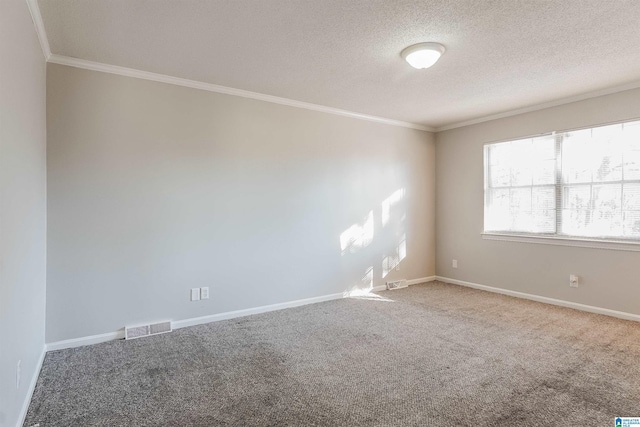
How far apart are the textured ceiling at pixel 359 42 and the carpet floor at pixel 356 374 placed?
8.28 ft

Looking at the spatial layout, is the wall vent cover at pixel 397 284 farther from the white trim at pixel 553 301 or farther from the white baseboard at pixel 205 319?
the white trim at pixel 553 301

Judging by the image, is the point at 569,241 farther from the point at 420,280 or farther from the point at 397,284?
the point at 397,284

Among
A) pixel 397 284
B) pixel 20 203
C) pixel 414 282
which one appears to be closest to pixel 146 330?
pixel 20 203

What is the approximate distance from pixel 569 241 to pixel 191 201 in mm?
4434

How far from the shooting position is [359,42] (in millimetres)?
2754

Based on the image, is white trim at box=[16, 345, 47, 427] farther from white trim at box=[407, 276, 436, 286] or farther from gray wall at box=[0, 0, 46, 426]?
white trim at box=[407, 276, 436, 286]

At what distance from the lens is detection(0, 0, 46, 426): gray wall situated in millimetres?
1645

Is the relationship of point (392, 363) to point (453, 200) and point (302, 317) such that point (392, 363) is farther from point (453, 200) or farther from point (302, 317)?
point (453, 200)

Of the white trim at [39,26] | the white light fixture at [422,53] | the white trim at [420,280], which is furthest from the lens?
the white trim at [420,280]

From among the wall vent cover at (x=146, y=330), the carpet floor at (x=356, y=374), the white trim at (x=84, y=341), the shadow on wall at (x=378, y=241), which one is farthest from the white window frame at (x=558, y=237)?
the white trim at (x=84, y=341)

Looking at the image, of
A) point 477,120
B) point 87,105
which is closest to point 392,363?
point 87,105

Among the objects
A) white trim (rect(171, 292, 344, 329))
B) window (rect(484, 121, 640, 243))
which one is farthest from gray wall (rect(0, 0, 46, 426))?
window (rect(484, 121, 640, 243))

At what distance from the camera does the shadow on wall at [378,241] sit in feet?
15.7

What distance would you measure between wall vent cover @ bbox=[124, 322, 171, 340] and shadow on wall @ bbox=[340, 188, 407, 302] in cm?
230
